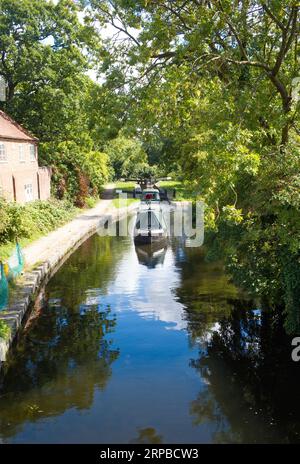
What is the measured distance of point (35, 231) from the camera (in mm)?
24469

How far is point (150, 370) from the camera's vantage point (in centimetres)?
1073

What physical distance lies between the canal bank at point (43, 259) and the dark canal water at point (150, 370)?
57cm

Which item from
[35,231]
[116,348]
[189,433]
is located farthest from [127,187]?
[189,433]

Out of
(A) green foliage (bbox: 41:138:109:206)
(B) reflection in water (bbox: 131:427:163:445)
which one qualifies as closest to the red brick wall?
(A) green foliage (bbox: 41:138:109:206)

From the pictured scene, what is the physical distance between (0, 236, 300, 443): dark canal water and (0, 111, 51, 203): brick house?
39.5ft

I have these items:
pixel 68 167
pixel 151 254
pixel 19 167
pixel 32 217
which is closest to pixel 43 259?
pixel 151 254

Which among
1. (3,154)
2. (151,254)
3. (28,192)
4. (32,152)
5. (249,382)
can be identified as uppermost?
(32,152)

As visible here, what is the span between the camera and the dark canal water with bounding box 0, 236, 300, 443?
8.41m

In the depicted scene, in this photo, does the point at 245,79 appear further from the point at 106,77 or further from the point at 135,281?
the point at 135,281

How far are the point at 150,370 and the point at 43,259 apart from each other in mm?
10218

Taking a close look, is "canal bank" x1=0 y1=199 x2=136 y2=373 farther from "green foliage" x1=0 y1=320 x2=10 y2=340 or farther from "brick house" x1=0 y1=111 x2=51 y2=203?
"brick house" x1=0 y1=111 x2=51 y2=203

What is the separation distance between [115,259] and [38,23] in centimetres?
1954

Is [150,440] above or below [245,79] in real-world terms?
below

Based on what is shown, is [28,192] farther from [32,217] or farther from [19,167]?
[32,217]
